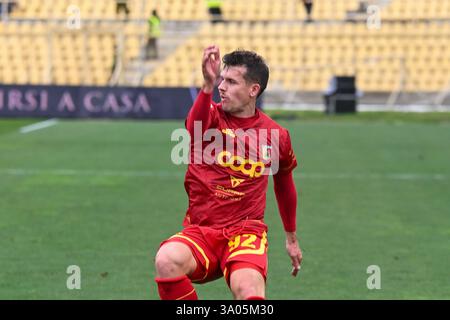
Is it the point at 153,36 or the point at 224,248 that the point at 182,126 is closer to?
the point at 153,36

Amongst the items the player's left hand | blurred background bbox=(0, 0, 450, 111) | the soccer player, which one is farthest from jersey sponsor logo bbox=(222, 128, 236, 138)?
blurred background bbox=(0, 0, 450, 111)

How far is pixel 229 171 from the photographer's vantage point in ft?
21.1

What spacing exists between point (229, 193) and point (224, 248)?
36cm

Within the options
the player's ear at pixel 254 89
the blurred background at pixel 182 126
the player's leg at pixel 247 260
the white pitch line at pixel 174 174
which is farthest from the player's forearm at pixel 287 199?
the white pitch line at pixel 174 174

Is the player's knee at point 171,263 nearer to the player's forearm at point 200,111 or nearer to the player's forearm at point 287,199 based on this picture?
the player's forearm at point 200,111

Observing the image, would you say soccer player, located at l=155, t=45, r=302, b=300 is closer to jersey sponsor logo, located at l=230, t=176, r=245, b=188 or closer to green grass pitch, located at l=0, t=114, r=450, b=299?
jersey sponsor logo, located at l=230, t=176, r=245, b=188

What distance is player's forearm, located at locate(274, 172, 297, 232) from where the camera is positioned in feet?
22.2

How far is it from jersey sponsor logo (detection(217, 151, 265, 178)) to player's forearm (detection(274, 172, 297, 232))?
0.99 ft

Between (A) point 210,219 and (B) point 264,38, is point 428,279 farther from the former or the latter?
(B) point 264,38

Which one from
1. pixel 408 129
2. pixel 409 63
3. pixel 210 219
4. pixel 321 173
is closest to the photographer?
pixel 210 219

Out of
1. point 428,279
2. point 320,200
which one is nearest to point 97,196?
point 320,200

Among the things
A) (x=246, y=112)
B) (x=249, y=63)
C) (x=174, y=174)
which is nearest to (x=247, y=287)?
(x=246, y=112)
